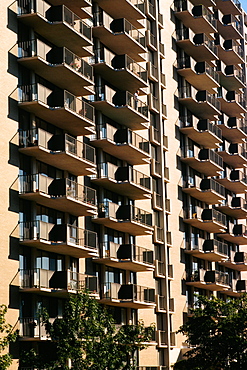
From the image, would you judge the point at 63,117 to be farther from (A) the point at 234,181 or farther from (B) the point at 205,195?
(A) the point at 234,181

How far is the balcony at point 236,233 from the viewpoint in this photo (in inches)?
3255

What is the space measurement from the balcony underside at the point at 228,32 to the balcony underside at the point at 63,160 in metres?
39.6

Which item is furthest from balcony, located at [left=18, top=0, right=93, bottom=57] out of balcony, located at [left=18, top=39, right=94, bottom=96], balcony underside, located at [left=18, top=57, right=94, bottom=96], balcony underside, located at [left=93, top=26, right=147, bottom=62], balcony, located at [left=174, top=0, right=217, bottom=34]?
balcony, located at [left=174, top=0, right=217, bottom=34]

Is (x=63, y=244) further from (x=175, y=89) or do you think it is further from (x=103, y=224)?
(x=175, y=89)

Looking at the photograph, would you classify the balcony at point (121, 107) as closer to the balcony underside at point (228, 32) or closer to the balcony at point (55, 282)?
the balcony at point (55, 282)

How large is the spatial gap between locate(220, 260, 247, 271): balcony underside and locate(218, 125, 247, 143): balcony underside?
13568mm

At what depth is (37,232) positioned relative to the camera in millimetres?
46688

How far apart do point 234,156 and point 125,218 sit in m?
30.2

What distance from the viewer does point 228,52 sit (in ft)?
283

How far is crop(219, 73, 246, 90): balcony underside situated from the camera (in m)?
86.6

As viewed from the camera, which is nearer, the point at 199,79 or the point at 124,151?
the point at 124,151

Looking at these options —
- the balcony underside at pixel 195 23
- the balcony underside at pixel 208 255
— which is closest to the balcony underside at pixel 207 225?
the balcony underside at pixel 208 255

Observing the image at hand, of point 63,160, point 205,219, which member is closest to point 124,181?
point 63,160

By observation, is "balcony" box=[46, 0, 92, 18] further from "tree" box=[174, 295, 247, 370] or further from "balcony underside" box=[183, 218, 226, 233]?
"balcony underside" box=[183, 218, 226, 233]
